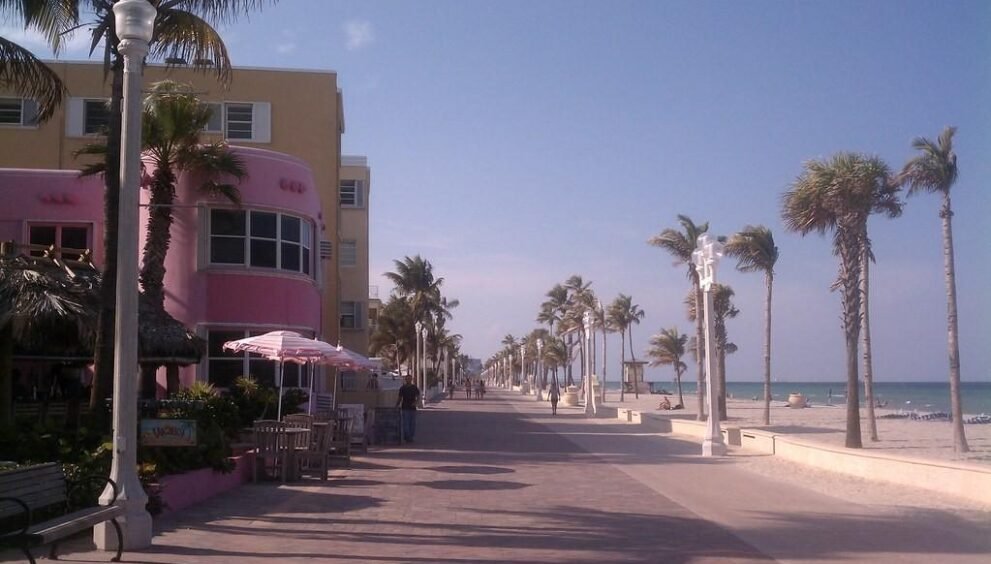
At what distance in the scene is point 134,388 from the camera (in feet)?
32.6

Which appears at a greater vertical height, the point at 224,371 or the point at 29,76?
the point at 29,76

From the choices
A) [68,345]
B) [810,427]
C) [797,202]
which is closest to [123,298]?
[68,345]

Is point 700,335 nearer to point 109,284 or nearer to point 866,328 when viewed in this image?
point 866,328

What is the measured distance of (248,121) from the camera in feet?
109

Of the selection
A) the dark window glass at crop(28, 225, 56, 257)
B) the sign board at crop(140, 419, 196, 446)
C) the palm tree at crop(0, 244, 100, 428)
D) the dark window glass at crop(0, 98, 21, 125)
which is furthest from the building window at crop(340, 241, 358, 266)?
the sign board at crop(140, 419, 196, 446)

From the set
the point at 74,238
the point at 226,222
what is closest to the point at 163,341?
the point at 226,222

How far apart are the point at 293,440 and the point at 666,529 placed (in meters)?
6.66

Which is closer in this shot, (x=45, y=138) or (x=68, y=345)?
(x=68, y=345)

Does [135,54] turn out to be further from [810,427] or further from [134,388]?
[810,427]

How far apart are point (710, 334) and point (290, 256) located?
10.8 m

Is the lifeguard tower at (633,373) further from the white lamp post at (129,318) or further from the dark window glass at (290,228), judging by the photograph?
the white lamp post at (129,318)

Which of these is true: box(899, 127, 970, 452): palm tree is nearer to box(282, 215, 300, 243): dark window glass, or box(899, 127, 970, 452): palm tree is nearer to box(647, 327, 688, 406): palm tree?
box(282, 215, 300, 243): dark window glass

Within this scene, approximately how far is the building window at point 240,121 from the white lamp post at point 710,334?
1745cm

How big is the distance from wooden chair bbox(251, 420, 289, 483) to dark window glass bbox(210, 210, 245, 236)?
9441mm
